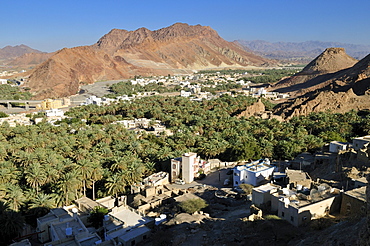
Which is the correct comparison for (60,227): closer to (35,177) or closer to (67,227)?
(67,227)

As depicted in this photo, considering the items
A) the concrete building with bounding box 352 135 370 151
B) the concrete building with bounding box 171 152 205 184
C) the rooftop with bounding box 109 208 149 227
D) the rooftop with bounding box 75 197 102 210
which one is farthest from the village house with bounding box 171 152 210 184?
the concrete building with bounding box 352 135 370 151

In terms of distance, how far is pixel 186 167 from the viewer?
2928cm

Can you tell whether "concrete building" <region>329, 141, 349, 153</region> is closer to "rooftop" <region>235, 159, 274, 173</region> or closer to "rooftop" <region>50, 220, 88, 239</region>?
"rooftop" <region>235, 159, 274, 173</region>

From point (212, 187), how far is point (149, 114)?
3592 centimetres

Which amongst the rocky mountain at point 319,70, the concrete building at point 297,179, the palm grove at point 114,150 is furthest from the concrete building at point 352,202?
the rocky mountain at point 319,70

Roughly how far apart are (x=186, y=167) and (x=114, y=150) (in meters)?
9.79

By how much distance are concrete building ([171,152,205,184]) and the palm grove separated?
4.30 ft

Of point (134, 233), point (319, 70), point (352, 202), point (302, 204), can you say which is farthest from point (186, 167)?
point (319, 70)

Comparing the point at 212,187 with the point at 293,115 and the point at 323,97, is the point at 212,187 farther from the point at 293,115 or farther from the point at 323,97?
the point at 323,97

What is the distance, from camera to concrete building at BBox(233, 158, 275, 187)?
25953 millimetres

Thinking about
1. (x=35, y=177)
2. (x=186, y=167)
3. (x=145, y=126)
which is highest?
(x=145, y=126)

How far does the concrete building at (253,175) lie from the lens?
85.1ft

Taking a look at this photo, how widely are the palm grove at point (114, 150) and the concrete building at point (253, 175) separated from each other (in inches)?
250

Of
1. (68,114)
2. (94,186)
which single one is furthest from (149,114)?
(94,186)
